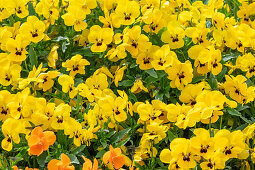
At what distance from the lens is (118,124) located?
8.30 ft

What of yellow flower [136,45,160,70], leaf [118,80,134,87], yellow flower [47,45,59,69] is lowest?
leaf [118,80,134,87]

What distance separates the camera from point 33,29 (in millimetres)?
2818

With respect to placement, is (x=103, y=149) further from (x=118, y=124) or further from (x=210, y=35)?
(x=210, y=35)

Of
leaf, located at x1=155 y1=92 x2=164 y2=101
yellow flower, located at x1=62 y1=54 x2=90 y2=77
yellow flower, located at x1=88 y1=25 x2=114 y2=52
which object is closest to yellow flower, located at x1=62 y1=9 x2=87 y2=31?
yellow flower, located at x1=88 y1=25 x2=114 y2=52

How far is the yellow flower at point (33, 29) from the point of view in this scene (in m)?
2.79

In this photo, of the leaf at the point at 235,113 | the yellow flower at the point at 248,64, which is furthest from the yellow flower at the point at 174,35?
the leaf at the point at 235,113

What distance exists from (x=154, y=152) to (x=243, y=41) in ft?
2.98

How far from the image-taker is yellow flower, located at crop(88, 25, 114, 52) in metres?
2.80

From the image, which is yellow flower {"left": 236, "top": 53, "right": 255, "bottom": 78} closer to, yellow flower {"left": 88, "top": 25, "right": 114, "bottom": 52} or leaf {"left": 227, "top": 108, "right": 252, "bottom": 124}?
leaf {"left": 227, "top": 108, "right": 252, "bottom": 124}

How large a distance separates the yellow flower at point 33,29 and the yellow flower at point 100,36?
0.28 m

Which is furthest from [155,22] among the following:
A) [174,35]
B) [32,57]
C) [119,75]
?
[32,57]

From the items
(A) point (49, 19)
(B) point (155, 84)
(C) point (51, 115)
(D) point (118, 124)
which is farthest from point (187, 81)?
(A) point (49, 19)

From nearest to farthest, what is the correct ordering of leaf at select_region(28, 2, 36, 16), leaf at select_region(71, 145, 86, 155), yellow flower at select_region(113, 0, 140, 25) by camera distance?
leaf at select_region(71, 145, 86, 155) < yellow flower at select_region(113, 0, 140, 25) < leaf at select_region(28, 2, 36, 16)

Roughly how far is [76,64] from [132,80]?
33 cm
